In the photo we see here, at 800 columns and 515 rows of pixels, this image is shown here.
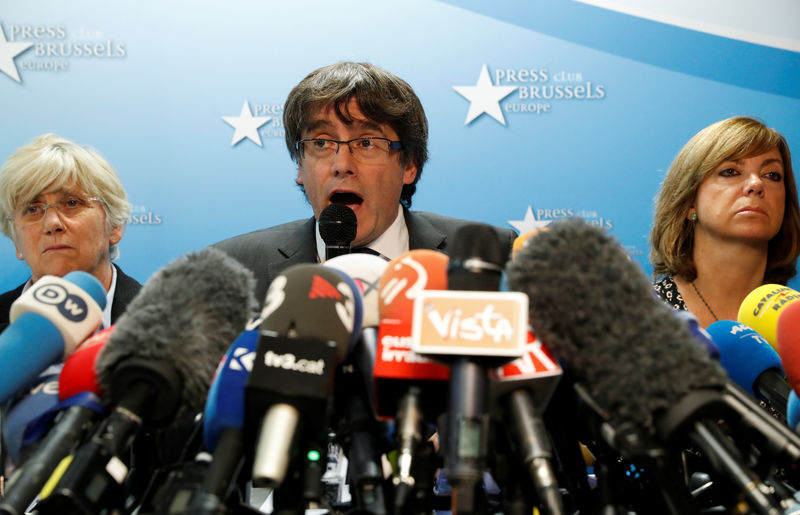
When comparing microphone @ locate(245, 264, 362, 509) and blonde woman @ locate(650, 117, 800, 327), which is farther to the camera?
blonde woman @ locate(650, 117, 800, 327)

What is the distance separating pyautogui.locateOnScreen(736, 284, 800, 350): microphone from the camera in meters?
0.92

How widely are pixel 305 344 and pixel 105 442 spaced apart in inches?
7.0

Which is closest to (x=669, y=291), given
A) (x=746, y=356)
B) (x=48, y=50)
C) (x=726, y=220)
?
(x=726, y=220)

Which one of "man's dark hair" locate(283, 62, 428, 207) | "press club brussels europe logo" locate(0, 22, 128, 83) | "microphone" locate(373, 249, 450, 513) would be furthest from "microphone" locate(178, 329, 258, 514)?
"press club brussels europe logo" locate(0, 22, 128, 83)

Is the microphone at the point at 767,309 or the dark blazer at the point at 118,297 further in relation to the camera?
the dark blazer at the point at 118,297

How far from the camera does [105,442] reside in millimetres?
509

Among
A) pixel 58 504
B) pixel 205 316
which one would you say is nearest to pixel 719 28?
pixel 205 316

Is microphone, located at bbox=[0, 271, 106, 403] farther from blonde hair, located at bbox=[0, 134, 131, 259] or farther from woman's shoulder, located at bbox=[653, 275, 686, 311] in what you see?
woman's shoulder, located at bbox=[653, 275, 686, 311]

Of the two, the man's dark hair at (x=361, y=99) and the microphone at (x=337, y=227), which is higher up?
the man's dark hair at (x=361, y=99)

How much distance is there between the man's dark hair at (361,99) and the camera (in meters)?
1.75

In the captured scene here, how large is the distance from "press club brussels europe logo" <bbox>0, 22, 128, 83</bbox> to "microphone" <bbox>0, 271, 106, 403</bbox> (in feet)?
7.07

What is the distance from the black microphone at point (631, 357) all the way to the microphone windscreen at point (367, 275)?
0.18 metres

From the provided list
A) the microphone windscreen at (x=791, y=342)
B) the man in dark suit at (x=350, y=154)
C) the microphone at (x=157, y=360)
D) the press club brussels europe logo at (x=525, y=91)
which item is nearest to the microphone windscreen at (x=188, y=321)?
the microphone at (x=157, y=360)

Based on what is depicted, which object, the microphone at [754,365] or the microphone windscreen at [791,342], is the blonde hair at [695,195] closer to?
the microphone at [754,365]
